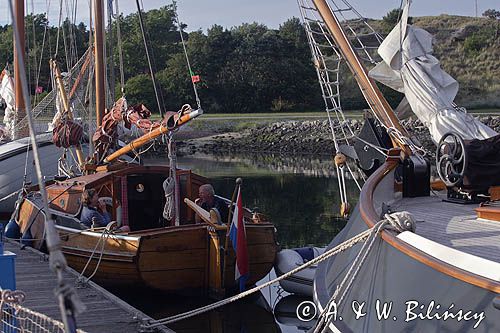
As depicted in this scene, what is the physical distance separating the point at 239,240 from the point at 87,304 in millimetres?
2558

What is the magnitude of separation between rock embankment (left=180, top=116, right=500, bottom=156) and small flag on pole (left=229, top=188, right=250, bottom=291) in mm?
33551

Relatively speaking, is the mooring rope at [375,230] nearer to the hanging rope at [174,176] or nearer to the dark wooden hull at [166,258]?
the dark wooden hull at [166,258]

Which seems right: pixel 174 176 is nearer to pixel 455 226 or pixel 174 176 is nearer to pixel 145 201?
pixel 145 201

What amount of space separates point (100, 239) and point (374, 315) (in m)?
6.63

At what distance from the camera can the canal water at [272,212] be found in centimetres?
1195

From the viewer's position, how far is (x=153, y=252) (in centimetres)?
1153

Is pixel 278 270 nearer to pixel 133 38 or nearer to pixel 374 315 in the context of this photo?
pixel 374 315

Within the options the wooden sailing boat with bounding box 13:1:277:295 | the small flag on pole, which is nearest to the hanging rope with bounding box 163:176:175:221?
the wooden sailing boat with bounding box 13:1:277:295

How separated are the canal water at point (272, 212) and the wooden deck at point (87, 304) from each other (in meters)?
1.51

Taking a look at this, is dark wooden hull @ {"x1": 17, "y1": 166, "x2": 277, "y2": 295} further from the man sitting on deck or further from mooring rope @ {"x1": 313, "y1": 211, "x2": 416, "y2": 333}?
mooring rope @ {"x1": 313, "y1": 211, "x2": 416, "y2": 333}

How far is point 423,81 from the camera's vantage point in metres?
8.97

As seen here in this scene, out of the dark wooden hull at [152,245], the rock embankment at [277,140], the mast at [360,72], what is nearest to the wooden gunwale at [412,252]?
the mast at [360,72]

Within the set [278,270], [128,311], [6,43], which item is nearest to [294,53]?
[6,43]

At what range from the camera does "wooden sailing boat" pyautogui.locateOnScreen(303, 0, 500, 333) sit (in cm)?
526
